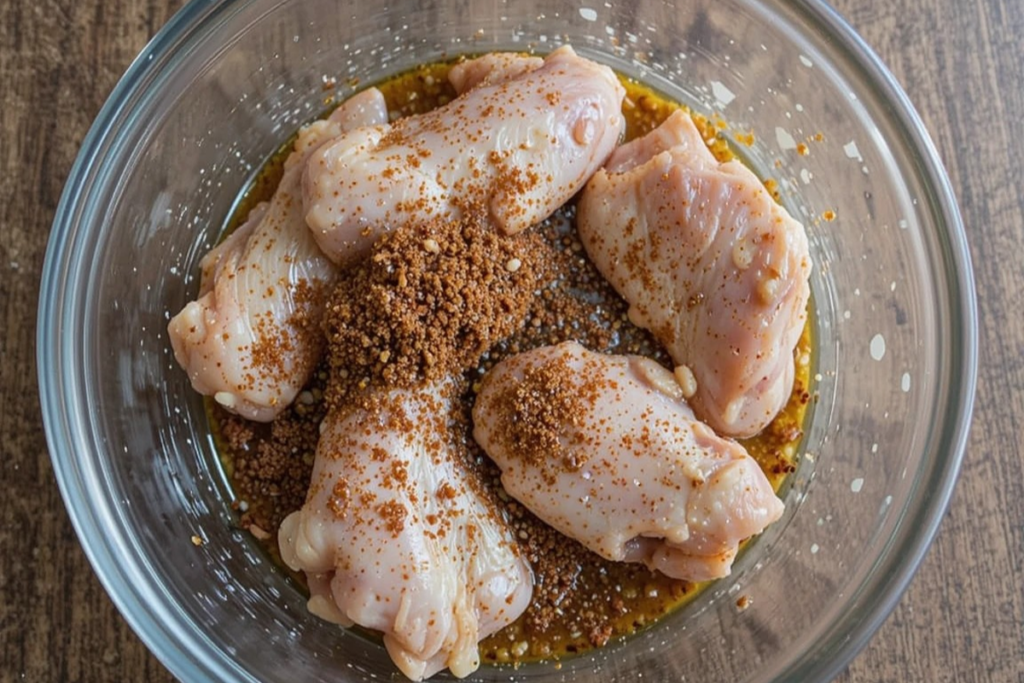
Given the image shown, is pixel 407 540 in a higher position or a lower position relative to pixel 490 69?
lower

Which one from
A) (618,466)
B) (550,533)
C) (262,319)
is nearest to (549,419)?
(618,466)

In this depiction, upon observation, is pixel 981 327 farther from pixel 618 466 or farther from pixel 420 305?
pixel 420 305

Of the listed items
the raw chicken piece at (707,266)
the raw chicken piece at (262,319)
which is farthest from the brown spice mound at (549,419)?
the raw chicken piece at (262,319)

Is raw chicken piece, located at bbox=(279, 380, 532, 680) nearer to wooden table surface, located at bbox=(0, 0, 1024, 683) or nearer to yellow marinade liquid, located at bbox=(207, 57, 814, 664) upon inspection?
yellow marinade liquid, located at bbox=(207, 57, 814, 664)

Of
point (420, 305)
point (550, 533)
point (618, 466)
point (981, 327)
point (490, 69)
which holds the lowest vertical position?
point (981, 327)

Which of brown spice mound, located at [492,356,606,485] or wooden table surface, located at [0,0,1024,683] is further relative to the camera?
wooden table surface, located at [0,0,1024,683]

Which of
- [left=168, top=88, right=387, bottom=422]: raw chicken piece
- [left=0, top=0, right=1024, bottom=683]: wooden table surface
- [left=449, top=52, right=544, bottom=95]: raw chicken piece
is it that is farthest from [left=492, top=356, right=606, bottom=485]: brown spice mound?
[left=0, top=0, right=1024, bottom=683]: wooden table surface
